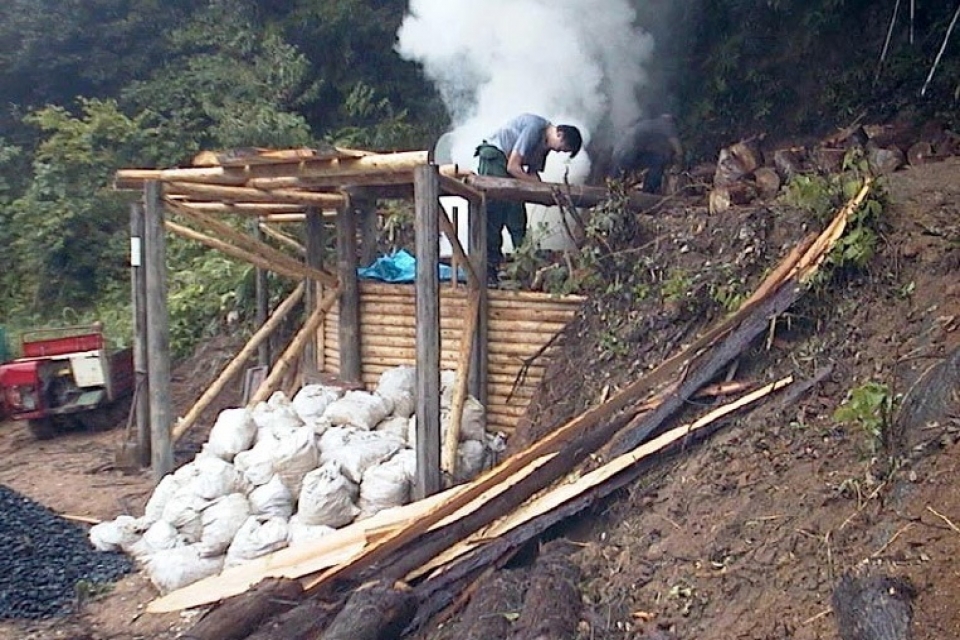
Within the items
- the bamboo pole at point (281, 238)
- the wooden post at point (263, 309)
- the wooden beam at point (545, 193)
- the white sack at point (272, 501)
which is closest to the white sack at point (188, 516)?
the white sack at point (272, 501)

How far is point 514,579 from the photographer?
405cm

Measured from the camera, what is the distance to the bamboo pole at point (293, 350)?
6.95 metres

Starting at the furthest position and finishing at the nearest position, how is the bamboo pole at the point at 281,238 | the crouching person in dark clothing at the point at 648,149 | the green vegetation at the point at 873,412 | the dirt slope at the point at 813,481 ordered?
1. the crouching person in dark clothing at the point at 648,149
2. the bamboo pole at the point at 281,238
3. the green vegetation at the point at 873,412
4. the dirt slope at the point at 813,481

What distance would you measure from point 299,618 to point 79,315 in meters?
10.4

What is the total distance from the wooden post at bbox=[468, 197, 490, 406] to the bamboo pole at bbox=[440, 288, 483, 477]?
60 millimetres

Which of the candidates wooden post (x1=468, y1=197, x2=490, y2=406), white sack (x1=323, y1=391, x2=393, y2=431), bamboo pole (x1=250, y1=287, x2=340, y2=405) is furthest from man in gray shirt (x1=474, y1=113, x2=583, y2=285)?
white sack (x1=323, y1=391, x2=393, y2=431)

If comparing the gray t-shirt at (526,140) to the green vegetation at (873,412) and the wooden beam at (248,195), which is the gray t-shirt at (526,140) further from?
the green vegetation at (873,412)

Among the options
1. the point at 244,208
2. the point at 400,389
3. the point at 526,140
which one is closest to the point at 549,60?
the point at 526,140

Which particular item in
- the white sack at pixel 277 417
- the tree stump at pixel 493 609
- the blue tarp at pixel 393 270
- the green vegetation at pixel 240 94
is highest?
the green vegetation at pixel 240 94

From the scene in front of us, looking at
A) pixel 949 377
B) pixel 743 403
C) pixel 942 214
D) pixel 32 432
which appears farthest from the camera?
pixel 32 432

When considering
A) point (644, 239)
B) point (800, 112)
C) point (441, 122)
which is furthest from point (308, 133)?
point (644, 239)

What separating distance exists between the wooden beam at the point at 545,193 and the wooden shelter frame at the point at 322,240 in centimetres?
1

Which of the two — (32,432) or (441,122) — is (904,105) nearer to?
(441,122)

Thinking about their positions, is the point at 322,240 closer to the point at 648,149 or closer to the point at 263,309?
the point at 263,309
